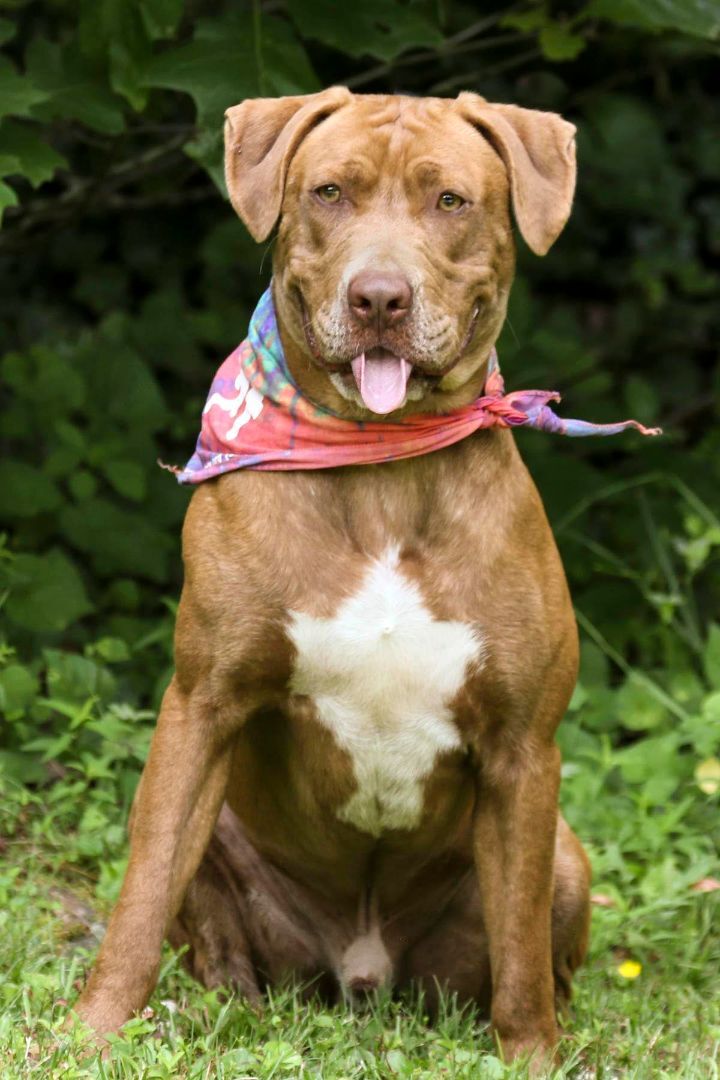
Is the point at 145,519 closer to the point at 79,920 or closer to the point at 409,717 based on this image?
the point at 79,920

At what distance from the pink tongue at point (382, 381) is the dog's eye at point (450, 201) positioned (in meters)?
0.32

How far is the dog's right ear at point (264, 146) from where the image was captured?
3428 millimetres

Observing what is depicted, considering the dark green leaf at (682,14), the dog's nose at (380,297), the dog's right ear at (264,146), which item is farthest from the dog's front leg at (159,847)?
the dark green leaf at (682,14)

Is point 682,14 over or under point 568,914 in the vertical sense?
over

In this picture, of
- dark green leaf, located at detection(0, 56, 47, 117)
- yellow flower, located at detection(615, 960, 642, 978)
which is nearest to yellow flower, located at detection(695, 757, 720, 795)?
yellow flower, located at detection(615, 960, 642, 978)

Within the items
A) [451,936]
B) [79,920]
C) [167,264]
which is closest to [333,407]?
[451,936]

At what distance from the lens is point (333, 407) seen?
3.49 m

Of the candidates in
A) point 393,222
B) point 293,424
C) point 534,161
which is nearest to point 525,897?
point 293,424

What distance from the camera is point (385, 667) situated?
3369 mm

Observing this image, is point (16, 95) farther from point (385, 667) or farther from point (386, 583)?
point (385, 667)

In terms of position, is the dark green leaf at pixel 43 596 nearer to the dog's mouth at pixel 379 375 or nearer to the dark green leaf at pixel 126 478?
the dark green leaf at pixel 126 478

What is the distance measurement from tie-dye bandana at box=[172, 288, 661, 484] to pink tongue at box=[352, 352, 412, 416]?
0.16 meters

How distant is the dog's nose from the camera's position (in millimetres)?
3146

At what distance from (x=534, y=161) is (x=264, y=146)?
1.75 feet
